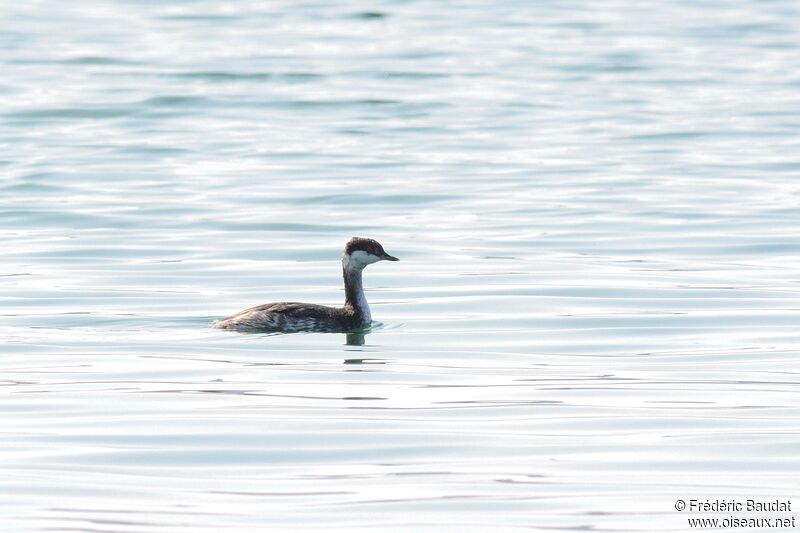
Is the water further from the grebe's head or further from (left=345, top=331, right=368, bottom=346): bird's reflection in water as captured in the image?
the grebe's head

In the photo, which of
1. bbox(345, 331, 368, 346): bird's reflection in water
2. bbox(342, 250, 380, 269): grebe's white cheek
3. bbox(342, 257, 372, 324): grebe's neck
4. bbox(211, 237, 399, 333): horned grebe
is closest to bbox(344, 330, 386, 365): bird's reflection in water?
bbox(345, 331, 368, 346): bird's reflection in water

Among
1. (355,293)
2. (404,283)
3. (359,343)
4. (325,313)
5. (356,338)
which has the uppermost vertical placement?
(404,283)

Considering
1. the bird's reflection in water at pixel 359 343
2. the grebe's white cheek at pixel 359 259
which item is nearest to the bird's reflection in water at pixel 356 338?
the bird's reflection in water at pixel 359 343

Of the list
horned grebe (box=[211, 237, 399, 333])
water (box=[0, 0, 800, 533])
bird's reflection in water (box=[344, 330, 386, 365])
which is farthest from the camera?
horned grebe (box=[211, 237, 399, 333])

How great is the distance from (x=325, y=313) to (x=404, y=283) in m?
3.08

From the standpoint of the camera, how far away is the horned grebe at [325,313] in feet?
45.3

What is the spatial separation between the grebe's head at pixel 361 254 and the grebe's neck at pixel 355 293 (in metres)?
0.02

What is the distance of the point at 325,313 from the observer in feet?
47.0

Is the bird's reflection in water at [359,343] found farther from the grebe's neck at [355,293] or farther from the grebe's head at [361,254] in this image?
the grebe's head at [361,254]

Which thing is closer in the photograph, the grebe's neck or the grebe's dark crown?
the grebe's neck

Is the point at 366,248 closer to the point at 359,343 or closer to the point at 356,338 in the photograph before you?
the point at 356,338

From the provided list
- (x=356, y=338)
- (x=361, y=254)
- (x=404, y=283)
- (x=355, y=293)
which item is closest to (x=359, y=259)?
(x=361, y=254)

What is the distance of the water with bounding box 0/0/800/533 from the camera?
920 centimetres

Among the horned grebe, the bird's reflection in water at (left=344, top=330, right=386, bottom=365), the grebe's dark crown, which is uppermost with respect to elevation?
the grebe's dark crown
